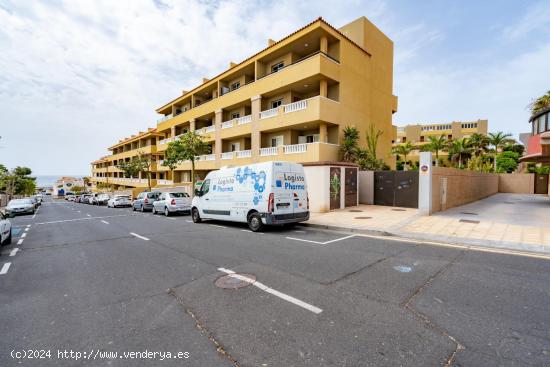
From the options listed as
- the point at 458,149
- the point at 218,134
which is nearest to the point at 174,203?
the point at 218,134

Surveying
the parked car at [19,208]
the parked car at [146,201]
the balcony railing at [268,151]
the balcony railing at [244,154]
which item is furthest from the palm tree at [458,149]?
the parked car at [19,208]

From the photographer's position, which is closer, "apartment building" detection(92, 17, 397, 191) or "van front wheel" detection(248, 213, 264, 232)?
"van front wheel" detection(248, 213, 264, 232)

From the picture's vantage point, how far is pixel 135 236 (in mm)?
9672

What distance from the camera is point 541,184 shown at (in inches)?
1357

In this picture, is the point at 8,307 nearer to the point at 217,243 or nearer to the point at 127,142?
the point at 217,243

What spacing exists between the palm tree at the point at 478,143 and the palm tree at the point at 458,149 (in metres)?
0.82

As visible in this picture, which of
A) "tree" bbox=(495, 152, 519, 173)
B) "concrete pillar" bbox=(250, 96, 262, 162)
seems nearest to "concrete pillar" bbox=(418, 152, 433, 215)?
"concrete pillar" bbox=(250, 96, 262, 162)

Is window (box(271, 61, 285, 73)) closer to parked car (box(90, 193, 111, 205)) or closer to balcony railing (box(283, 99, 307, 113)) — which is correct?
balcony railing (box(283, 99, 307, 113))

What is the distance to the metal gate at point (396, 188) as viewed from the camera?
16.1 metres

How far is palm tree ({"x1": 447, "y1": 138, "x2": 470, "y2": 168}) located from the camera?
38862 mm

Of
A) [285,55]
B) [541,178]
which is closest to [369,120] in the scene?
[285,55]

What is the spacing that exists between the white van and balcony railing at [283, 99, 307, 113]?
8524mm

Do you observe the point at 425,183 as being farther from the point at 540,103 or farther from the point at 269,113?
the point at 540,103

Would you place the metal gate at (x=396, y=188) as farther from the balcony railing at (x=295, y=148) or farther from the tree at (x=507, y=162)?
the tree at (x=507, y=162)
